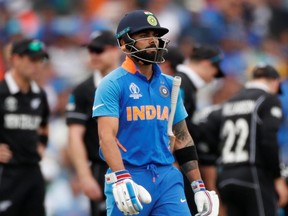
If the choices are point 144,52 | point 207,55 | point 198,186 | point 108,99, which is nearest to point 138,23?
point 144,52

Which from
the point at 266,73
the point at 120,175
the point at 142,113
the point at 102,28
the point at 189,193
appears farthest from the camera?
the point at 102,28

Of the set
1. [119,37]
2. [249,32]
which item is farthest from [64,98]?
[119,37]

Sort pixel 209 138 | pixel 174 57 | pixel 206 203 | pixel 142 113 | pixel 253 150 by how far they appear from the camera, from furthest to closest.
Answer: pixel 209 138 < pixel 253 150 < pixel 174 57 < pixel 206 203 < pixel 142 113

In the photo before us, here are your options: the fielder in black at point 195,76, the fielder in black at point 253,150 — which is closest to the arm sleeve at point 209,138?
the fielder in black at point 195,76

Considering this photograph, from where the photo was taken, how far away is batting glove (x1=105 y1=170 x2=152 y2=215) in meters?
6.53

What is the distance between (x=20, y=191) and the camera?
402 inches

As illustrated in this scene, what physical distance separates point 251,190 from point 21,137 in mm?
2633

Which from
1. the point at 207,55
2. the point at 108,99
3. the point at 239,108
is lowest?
the point at 108,99

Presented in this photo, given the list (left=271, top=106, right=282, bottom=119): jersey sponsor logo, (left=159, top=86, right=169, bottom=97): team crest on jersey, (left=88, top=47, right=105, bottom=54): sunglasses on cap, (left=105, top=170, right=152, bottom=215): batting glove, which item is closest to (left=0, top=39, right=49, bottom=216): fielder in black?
(left=88, top=47, right=105, bottom=54): sunglasses on cap

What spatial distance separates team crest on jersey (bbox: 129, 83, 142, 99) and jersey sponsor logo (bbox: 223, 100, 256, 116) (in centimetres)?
361

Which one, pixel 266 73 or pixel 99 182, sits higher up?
pixel 266 73

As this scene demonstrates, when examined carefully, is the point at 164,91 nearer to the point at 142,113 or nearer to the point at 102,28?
the point at 142,113

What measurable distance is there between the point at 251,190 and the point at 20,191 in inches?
101

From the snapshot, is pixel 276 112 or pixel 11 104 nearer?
pixel 11 104
